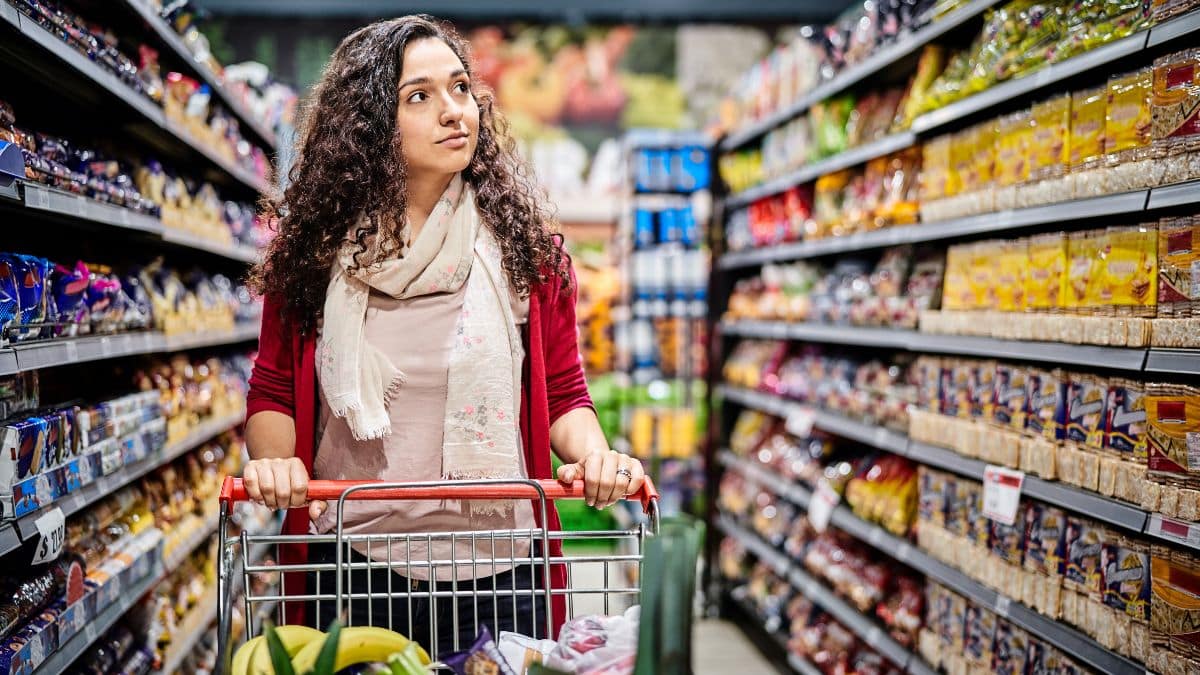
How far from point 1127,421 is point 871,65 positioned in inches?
65.9

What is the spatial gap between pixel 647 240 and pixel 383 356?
4350 millimetres

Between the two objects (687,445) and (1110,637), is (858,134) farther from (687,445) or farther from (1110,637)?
(687,445)

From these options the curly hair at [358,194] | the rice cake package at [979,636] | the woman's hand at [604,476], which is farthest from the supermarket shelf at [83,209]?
the rice cake package at [979,636]

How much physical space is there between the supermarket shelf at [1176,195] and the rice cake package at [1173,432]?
1.19 ft

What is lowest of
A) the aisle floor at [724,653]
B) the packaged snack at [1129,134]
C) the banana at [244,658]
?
the aisle floor at [724,653]

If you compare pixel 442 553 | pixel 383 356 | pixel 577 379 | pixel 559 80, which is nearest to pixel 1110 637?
pixel 577 379

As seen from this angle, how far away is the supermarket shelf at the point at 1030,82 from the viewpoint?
2064 millimetres

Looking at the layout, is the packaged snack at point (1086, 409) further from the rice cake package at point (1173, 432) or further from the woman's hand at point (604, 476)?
the woman's hand at point (604, 476)

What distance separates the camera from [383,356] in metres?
1.71

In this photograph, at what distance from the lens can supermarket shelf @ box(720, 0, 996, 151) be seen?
2.74 metres

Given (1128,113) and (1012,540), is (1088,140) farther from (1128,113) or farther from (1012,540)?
(1012,540)

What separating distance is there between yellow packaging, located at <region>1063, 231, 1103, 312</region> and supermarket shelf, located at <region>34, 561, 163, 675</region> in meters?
2.32

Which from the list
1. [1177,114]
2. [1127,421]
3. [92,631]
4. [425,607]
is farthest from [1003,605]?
[92,631]

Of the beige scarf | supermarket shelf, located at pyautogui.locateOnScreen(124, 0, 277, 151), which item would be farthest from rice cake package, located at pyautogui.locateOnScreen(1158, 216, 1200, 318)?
supermarket shelf, located at pyautogui.locateOnScreen(124, 0, 277, 151)
